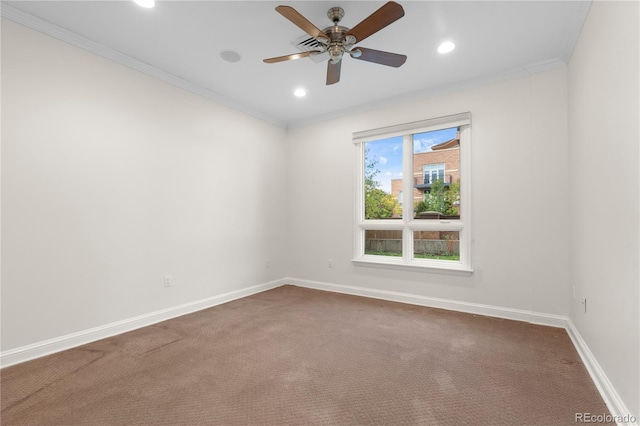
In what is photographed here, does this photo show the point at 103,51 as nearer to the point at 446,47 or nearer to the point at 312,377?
the point at 446,47

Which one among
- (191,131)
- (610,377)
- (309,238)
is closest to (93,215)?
(191,131)

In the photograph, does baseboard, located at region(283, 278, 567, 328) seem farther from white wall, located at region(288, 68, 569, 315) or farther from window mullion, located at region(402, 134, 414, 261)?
window mullion, located at region(402, 134, 414, 261)

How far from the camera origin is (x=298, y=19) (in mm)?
2029

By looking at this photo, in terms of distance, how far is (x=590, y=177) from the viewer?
2.20m

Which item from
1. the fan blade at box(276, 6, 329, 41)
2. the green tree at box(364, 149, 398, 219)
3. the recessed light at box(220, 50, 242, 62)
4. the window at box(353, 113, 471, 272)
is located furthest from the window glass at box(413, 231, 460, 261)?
the recessed light at box(220, 50, 242, 62)

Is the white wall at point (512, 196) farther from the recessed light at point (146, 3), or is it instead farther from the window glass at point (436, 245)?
the recessed light at point (146, 3)

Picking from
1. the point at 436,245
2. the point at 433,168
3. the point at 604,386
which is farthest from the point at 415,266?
the point at 604,386

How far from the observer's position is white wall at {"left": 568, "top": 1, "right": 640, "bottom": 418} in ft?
4.81

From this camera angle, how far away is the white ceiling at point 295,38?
2324mm

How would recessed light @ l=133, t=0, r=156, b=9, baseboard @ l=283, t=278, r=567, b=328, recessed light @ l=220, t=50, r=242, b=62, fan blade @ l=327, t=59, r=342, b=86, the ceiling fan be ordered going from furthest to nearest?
baseboard @ l=283, t=278, r=567, b=328 < recessed light @ l=220, t=50, r=242, b=62 < fan blade @ l=327, t=59, r=342, b=86 < recessed light @ l=133, t=0, r=156, b=9 < the ceiling fan

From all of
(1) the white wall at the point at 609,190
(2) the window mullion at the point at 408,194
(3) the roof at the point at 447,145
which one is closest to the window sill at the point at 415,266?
(2) the window mullion at the point at 408,194

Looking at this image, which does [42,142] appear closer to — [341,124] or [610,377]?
[341,124]

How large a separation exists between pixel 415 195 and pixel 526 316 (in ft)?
6.07

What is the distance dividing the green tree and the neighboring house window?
1.80 feet
